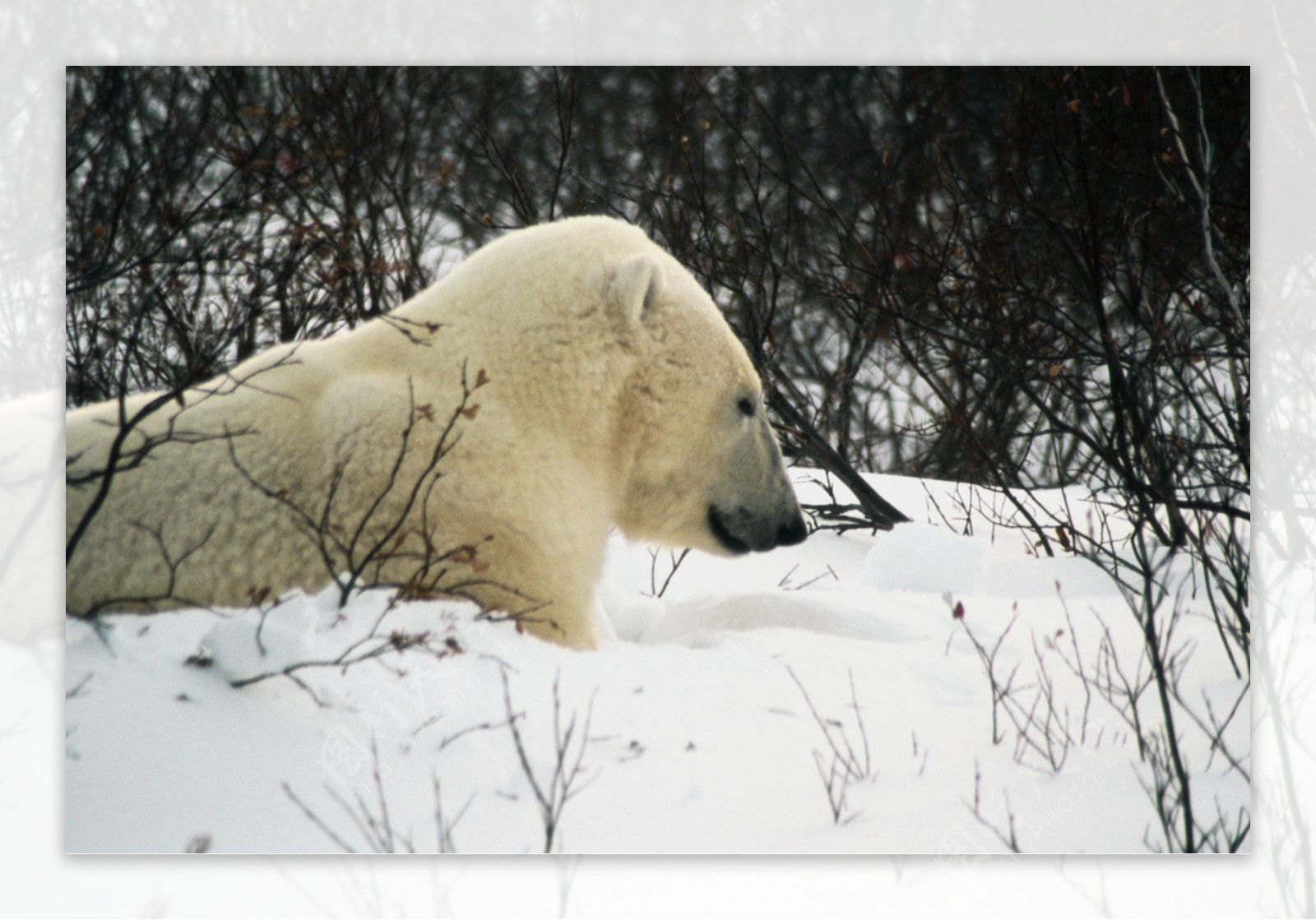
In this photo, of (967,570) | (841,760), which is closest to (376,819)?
(841,760)

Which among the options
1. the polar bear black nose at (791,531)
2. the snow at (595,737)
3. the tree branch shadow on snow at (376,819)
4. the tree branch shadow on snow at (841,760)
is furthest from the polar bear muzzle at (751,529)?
the tree branch shadow on snow at (376,819)

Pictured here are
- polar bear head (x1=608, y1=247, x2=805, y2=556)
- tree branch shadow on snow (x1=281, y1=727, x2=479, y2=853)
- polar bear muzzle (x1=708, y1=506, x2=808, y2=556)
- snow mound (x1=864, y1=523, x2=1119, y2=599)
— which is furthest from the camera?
snow mound (x1=864, y1=523, x2=1119, y2=599)

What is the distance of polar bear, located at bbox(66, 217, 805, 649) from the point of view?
2389mm

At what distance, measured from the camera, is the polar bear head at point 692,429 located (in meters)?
2.72

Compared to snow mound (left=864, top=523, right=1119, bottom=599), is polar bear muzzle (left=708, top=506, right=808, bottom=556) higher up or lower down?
higher up

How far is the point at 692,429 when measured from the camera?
9.23 ft

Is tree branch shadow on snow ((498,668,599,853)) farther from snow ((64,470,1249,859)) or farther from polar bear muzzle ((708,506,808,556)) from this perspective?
polar bear muzzle ((708,506,808,556))

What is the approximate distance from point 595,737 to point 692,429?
802 millimetres

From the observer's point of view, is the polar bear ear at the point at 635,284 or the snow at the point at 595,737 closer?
the snow at the point at 595,737

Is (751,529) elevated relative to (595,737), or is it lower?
elevated

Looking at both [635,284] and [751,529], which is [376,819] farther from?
[635,284]

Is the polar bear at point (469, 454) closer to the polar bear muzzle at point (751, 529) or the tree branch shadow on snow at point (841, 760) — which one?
the polar bear muzzle at point (751, 529)

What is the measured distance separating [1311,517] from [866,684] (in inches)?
49.5

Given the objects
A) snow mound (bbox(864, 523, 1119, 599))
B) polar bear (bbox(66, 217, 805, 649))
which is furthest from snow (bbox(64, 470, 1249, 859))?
snow mound (bbox(864, 523, 1119, 599))
